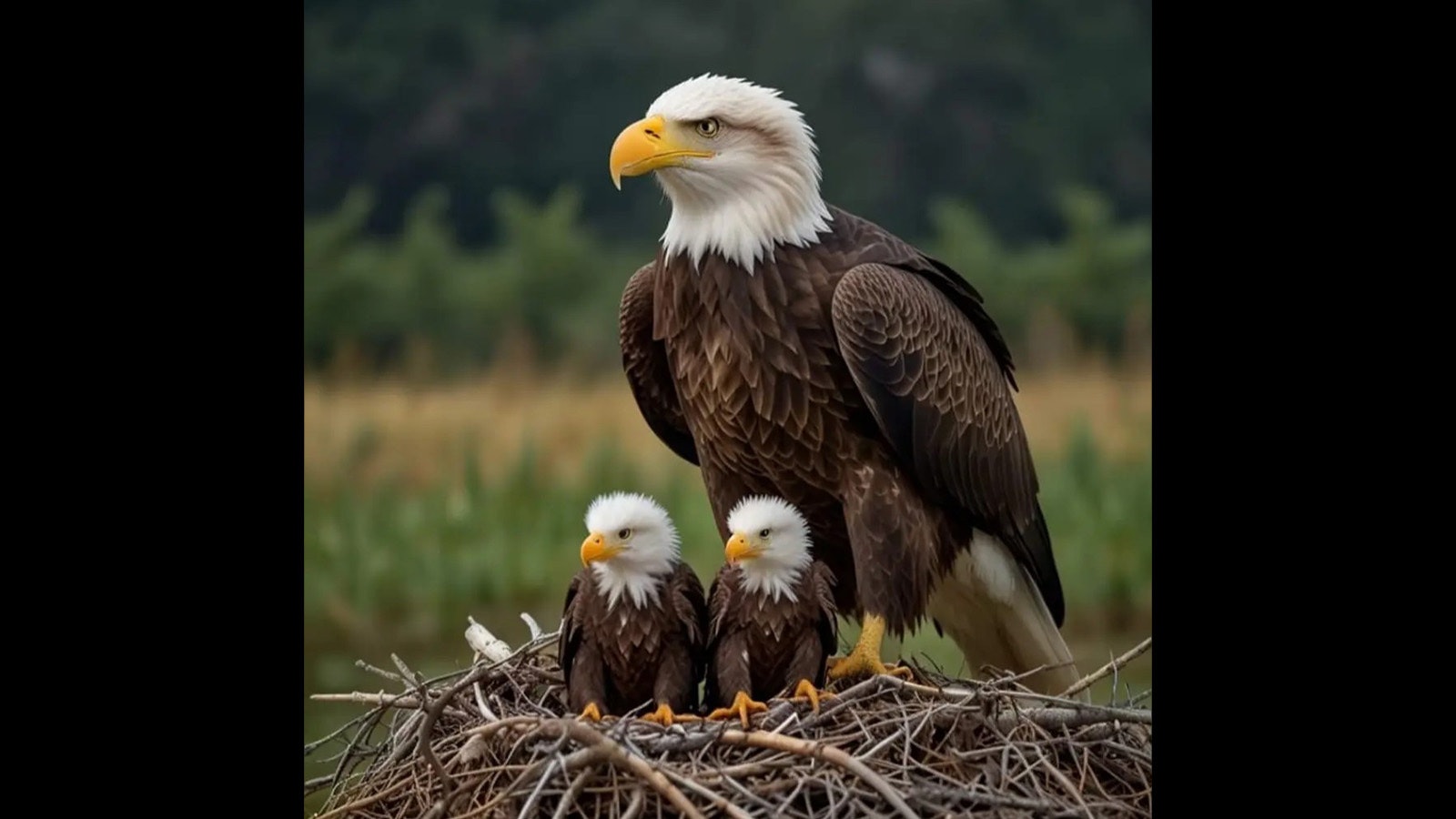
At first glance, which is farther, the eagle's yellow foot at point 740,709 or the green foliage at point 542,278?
the green foliage at point 542,278

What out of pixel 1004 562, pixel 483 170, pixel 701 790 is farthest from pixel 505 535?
pixel 701 790

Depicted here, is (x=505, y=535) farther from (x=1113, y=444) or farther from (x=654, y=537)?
(x=654, y=537)

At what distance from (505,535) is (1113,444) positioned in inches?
94.7

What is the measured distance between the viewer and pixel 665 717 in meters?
3.39

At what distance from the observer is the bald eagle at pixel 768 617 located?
355cm

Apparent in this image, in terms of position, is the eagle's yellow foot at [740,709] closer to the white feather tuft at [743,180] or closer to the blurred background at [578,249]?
the white feather tuft at [743,180]

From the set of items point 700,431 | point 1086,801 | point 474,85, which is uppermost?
point 474,85

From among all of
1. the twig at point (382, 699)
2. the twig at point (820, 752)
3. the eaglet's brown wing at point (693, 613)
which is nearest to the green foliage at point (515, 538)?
the twig at point (382, 699)

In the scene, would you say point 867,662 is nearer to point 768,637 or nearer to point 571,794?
point 768,637

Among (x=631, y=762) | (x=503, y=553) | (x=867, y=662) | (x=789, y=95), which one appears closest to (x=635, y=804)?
(x=631, y=762)

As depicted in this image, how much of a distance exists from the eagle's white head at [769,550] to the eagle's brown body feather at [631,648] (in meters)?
0.16

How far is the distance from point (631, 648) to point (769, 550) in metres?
0.38

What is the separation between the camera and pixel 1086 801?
3.34m

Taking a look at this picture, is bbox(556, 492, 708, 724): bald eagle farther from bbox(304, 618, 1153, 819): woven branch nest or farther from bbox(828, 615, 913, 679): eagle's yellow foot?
bbox(828, 615, 913, 679): eagle's yellow foot
